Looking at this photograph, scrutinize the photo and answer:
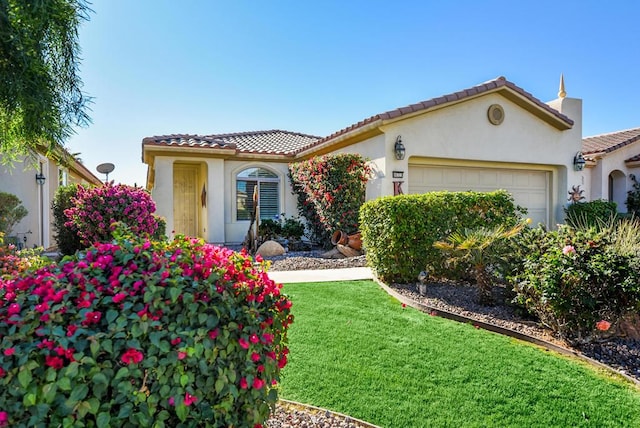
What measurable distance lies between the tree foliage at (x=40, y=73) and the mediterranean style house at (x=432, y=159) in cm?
721

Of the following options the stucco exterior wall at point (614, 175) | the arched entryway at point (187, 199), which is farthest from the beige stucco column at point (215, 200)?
the stucco exterior wall at point (614, 175)

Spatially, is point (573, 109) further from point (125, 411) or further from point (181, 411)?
point (125, 411)

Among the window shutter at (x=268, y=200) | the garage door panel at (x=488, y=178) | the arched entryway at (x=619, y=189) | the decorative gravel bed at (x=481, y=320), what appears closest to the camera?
the decorative gravel bed at (x=481, y=320)

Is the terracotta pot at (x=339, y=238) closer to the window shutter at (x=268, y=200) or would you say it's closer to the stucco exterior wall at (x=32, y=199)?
the window shutter at (x=268, y=200)

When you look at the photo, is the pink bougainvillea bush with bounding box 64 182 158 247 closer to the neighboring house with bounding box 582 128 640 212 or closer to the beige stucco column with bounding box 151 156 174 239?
the beige stucco column with bounding box 151 156 174 239

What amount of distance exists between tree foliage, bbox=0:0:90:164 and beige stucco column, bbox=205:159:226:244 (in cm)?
831

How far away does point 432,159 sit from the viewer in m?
11.8

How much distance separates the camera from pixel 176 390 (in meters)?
1.90

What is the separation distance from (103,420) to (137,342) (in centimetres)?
33

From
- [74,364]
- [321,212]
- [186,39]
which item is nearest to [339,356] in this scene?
[74,364]

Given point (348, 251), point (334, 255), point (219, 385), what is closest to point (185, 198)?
point (334, 255)

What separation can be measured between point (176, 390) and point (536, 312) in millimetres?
4875

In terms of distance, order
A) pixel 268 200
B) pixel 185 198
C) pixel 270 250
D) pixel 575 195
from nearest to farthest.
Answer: pixel 270 250
pixel 575 195
pixel 268 200
pixel 185 198

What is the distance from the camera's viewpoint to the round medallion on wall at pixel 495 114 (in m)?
12.3
